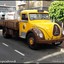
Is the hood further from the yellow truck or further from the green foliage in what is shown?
the green foliage

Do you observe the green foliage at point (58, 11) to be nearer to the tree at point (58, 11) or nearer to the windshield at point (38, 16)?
the tree at point (58, 11)

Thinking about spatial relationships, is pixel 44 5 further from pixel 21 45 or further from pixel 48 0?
pixel 21 45

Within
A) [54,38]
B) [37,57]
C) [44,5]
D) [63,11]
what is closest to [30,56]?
[37,57]

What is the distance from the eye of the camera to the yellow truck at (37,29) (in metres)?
11.1

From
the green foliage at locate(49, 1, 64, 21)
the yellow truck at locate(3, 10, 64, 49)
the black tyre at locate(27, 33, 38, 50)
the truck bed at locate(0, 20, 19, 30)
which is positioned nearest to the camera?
the yellow truck at locate(3, 10, 64, 49)

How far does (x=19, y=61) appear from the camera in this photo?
8930 mm

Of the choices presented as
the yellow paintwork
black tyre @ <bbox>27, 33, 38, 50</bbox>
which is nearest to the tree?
the yellow paintwork

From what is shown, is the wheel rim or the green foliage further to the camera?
the green foliage

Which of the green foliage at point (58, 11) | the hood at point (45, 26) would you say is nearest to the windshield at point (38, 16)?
the hood at point (45, 26)

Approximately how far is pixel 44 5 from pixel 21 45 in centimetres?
1660

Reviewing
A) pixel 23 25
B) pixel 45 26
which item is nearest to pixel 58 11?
pixel 23 25

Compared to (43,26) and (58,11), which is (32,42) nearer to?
(43,26)

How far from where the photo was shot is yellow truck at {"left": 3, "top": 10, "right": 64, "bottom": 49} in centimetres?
1107

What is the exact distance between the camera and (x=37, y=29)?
1116cm
